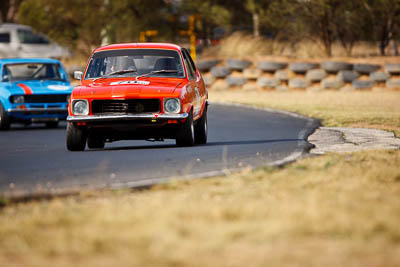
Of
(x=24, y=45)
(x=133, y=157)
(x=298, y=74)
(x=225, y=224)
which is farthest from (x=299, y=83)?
(x=225, y=224)

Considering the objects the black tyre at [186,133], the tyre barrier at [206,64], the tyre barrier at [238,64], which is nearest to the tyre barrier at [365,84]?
the tyre barrier at [238,64]

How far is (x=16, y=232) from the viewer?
6.03 m

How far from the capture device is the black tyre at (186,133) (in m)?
11.9

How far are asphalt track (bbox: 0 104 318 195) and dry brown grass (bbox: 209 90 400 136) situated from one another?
111cm

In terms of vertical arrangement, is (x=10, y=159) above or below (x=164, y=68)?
below

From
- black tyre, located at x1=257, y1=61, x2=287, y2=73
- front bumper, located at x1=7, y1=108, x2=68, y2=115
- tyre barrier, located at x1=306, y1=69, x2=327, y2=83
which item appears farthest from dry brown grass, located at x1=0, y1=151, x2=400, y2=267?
black tyre, located at x1=257, y1=61, x2=287, y2=73

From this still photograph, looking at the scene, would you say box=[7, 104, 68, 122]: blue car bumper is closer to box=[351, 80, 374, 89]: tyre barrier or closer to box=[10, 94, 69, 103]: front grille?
box=[10, 94, 69, 103]: front grille

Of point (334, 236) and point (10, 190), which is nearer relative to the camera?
point (334, 236)

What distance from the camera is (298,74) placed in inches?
1121

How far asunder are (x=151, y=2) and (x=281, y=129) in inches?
830

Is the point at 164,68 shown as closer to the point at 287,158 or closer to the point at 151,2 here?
the point at 287,158

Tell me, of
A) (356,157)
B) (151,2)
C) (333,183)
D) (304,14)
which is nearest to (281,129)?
(356,157)

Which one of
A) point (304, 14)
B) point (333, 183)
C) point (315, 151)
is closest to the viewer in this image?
point (333, 183)

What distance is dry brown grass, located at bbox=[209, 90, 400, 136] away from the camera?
16844mm
